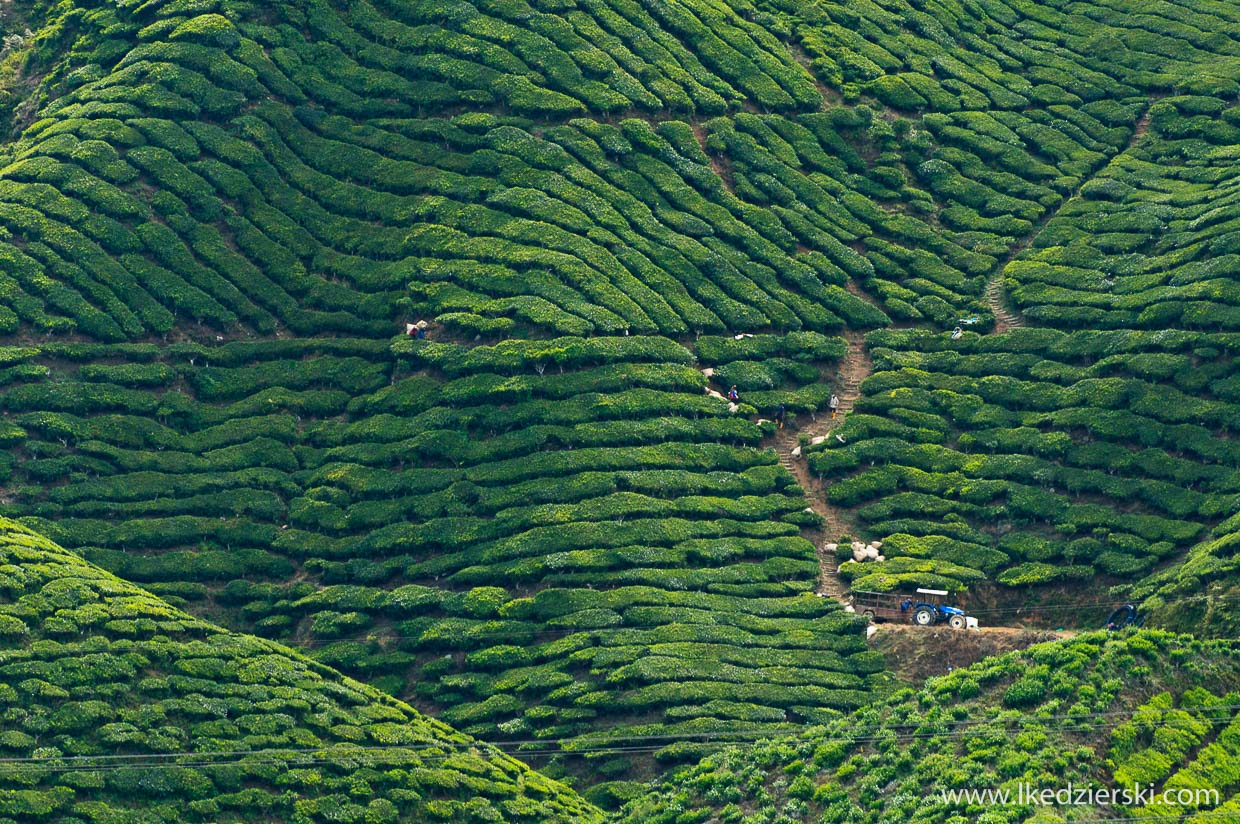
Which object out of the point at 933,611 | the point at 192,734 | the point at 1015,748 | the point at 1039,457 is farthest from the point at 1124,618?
the point at 192,734

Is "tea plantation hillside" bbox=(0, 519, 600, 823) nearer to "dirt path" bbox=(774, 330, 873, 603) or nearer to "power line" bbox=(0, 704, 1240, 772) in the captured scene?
"power line" bbox=(0, 704, 1240, 772)

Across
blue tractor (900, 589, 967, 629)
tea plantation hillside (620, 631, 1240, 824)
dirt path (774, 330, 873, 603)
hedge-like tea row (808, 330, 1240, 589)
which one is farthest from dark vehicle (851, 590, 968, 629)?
tea plantation hillside (620, 631, 1240, 824)

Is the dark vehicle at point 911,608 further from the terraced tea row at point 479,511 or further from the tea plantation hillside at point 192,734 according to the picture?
the tea plantation hillside at point 192,734

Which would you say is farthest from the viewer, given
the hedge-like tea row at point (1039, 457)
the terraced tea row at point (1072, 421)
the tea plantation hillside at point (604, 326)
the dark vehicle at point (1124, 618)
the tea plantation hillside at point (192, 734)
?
the terraced tea row at point (1072, 421)

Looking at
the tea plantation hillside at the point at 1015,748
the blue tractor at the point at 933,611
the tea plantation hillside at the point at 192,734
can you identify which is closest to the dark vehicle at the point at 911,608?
the blue tractor at the point at 933,611

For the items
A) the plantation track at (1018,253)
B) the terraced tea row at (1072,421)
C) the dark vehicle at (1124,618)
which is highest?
the plantation track at (1018,253)

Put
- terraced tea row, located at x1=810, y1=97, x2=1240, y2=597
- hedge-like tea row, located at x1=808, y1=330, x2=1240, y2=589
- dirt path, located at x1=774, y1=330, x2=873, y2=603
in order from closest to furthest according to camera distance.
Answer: hedge-like tea row, located at x1=808, y1=330, x2=1240, y2=589
terraced tea row, located at x1=810, y1=97, x2=1240, y2=597
dirt path, located at x1=774, y1=330, x2=873, y2=603

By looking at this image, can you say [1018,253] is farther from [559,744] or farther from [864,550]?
[559,744]
